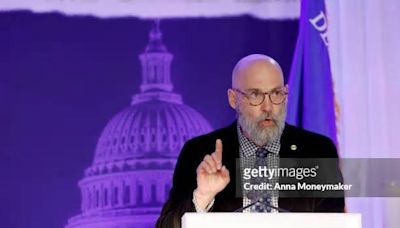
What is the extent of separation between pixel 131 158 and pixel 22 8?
3.26 feet

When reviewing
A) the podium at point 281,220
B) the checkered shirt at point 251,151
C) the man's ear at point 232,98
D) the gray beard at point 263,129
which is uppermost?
the man's ear at point 232,98

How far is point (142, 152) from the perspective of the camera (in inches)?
170

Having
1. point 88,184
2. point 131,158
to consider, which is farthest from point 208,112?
point 88,184

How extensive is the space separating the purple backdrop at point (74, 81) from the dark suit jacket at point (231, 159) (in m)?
0.21

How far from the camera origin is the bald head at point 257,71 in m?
4.05

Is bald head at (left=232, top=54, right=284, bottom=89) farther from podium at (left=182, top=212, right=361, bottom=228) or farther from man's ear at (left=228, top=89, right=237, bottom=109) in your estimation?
podium at (left=182, top=212, right=361, bottom=228)

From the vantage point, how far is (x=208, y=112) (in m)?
4.39

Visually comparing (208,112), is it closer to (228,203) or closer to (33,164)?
(228,203)

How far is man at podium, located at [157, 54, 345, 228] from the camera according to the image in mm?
3951

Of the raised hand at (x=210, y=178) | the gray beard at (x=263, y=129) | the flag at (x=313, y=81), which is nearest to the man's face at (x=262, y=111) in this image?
the gray beard at (x=263, y=129)

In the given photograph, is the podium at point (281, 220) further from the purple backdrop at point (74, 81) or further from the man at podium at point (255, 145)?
the purple backdrop at point (74, 81)

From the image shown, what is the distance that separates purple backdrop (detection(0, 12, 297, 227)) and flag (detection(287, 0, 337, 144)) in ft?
0.26

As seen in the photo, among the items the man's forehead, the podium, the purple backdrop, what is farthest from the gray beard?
the podium

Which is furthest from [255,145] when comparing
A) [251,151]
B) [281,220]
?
[281,220]
